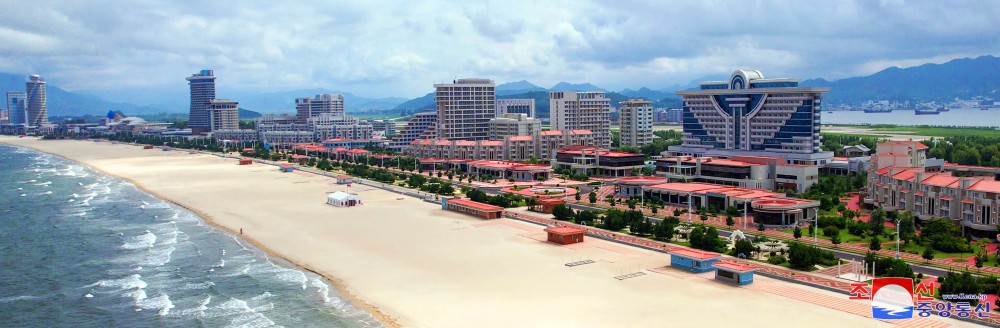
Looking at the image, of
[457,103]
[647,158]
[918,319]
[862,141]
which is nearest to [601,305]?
[918,319]

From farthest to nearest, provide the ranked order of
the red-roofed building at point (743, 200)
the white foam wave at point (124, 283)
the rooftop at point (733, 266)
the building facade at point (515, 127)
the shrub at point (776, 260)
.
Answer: the building facade at point (515, 127), the red-roofed building at point (743, 200), the shrub at point (776, 260), the white foam wave at point (124, 283), the rooftop at point (733, 266)

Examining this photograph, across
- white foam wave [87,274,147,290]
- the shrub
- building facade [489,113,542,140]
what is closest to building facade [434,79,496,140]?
building facade [489,113,542,140]

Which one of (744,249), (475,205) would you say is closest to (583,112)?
(475,205)

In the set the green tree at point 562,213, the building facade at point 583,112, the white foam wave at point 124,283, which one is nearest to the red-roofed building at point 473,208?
the green tree at point 562,213

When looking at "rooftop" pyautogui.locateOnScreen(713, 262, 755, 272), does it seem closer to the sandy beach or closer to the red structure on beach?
the sandy beach

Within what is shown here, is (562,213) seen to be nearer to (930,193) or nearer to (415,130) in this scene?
(930,193)

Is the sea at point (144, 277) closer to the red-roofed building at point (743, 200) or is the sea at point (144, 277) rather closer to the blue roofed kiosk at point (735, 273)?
the blue roofed kiosk at point (735, 273)

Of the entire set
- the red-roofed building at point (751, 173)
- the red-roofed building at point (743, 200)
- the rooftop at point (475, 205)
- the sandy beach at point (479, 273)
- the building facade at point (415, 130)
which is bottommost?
the sandy beach at point (479, 273)
